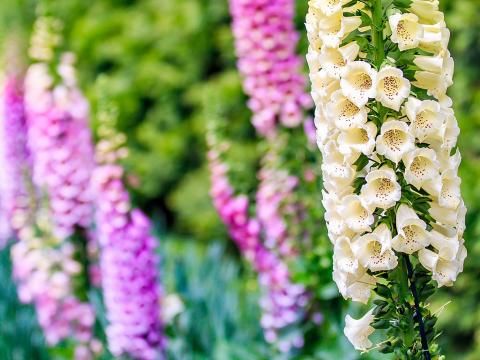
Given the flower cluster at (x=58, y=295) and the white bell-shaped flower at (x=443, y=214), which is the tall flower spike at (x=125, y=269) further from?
the white bell-shaped flower at (x=443, y=214)

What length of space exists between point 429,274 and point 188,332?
176 centimetres

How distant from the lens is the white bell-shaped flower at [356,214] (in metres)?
1.57

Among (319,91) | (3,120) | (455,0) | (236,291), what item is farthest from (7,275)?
(319,91)

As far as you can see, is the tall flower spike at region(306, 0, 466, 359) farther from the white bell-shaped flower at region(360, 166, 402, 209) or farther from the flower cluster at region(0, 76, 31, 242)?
the flower cluster at region(0, 76, 31, 242)

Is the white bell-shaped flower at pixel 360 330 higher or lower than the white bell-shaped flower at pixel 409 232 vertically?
lower

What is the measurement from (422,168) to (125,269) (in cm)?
149

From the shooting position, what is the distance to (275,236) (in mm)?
3055

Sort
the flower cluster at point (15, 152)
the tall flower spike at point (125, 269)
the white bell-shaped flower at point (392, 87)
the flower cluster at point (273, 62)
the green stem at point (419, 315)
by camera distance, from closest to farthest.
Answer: the white bell-shaped flower at point (392, 87)
the green stem at point (419, 315)
the tall flower spike at point (125, 269)
the flower cluster at point (273, 62)
the flower cluster at point (15, 152)

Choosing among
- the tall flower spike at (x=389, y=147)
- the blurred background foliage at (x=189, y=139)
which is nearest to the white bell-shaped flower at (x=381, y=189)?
the tall flower spike at (x=389, y=147)

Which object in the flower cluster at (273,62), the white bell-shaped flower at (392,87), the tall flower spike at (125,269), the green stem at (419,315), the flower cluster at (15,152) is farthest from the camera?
the flower cluster at (15,152)

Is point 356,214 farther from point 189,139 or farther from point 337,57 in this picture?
point 189,139

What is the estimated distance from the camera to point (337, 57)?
159 cm

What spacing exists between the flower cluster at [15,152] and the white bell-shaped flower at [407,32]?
2.65 meters

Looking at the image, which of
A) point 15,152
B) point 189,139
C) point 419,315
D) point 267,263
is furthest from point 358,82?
point 189,139
